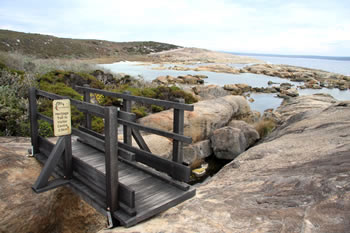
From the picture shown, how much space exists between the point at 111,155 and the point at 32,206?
2151 millimetres

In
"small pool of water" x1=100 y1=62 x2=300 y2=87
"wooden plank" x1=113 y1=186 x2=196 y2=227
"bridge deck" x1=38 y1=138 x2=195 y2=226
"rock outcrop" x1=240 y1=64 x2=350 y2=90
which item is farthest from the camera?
"rock outcrop" x1=240 y1=64 x2=350 y2=90

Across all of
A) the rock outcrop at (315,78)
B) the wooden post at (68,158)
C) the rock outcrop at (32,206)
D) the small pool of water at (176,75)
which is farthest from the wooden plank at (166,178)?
the rock outcrop at (315,78)

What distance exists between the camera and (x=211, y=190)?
15.0 feet

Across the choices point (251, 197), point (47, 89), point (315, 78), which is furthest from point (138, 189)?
point (315, 78)

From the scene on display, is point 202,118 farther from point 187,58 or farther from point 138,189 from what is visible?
point 187,58

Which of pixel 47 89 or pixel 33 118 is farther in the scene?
pixel 47 89

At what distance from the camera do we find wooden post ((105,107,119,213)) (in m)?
3.50

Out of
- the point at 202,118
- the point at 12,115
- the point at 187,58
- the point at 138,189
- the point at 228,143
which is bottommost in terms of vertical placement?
the point at 228,143

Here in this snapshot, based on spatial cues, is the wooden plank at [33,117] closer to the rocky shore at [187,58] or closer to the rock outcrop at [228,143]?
the rock outcrop at [228,143]

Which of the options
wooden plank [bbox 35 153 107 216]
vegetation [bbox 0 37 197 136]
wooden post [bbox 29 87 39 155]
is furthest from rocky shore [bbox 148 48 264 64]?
wooden plank [bbox 35 153 107 216]

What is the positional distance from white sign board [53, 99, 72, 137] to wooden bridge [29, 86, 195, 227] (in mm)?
165

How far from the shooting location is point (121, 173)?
467 centimetres

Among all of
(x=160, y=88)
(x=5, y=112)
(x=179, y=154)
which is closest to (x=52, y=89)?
(x=5, y=112)

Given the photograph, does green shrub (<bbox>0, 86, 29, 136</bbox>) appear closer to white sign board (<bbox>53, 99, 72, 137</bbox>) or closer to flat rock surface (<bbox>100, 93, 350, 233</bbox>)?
white sign board (<bbox>53, 99, 72, 137</bbox>)
